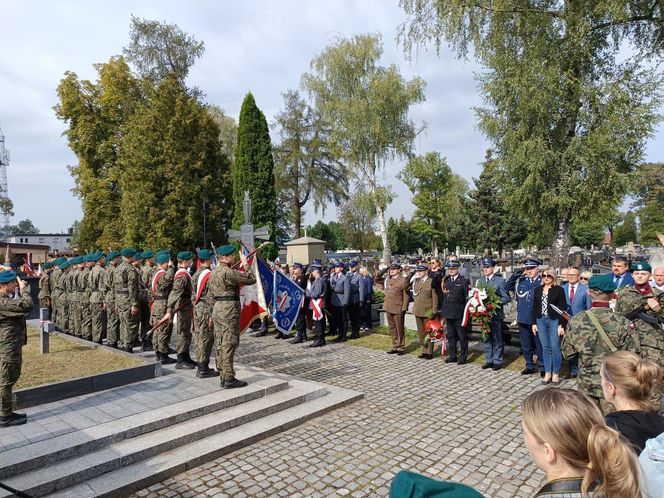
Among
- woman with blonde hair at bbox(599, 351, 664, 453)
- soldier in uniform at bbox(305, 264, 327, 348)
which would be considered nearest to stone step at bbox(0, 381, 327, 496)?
soldier in uniform at bbox(305, 264, 327, 348)

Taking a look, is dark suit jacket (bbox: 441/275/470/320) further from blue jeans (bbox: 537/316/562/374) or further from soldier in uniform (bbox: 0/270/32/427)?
soldier in uniform (bbox: 0/270/32/427)

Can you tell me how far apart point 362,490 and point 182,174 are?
964 inches

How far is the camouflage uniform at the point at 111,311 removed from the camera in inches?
394

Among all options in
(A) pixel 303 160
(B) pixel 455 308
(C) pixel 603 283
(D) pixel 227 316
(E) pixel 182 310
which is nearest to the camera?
(C) pixel 603 283

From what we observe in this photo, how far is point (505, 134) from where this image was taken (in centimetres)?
1739

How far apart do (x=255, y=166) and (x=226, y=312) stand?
23.7 m

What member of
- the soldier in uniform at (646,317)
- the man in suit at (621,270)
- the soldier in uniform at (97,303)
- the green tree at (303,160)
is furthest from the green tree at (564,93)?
the green tree at (303,160)

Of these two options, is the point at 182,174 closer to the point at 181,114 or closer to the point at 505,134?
the point at 181,114

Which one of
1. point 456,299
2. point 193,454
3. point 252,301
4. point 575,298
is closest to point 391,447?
point 193,454

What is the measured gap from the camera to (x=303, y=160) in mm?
40844

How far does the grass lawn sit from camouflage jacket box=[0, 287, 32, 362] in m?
1.35

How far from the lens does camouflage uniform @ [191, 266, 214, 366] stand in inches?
304

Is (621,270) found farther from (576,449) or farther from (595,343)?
(576,449)

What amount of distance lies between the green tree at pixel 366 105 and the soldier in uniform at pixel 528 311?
69.6 feet
